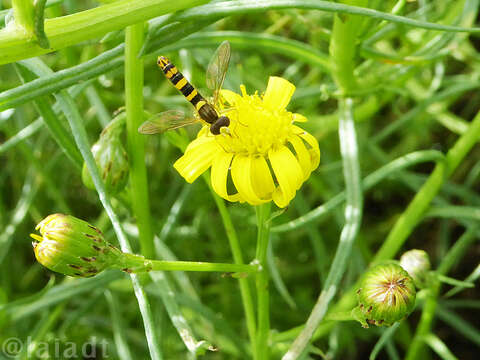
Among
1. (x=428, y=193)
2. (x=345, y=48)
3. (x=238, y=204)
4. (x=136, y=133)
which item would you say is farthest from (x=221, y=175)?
(x=238, y=204)

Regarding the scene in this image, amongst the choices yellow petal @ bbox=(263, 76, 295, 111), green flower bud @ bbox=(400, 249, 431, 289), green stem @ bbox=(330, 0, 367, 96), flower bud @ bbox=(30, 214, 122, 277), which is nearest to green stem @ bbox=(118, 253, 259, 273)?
flower bud @ bbox=(30, 214, 122, 277)

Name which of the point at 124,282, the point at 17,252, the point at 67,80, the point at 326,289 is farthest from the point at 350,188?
the point at 17,252

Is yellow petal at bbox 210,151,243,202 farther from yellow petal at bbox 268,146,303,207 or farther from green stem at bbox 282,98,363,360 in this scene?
green stem at bbox 282,98,363,360

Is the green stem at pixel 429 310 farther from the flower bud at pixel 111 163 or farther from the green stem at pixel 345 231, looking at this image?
the flower bud at pixel 111 163

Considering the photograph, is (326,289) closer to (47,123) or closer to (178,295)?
(178,295)

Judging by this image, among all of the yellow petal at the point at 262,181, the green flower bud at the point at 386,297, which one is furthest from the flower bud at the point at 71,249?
the green flower bud at the point at 386,297
